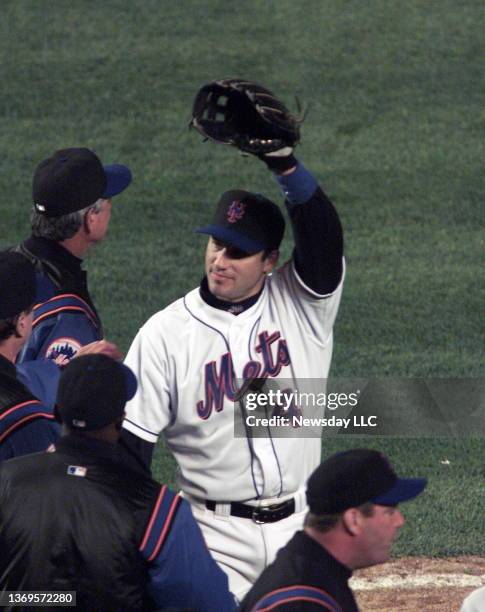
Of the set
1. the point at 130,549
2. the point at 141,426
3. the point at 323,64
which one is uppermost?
the point at 130,549

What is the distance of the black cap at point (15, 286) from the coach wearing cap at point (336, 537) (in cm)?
116

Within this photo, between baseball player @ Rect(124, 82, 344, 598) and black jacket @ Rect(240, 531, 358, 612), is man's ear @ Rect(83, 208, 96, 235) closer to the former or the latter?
baseball player @ Rect(124, 82, 344, 598)

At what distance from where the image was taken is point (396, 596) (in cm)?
544

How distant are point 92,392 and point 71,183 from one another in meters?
1.36

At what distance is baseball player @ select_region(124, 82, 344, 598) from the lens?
408 cm

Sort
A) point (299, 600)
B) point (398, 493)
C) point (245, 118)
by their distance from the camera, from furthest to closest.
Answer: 1. point (245, 118)
2. point (398, 493)
3. point (299, 600)

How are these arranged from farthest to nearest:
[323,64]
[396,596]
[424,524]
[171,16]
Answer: [171,16]
[323,64]
[424,524]
[396,596]

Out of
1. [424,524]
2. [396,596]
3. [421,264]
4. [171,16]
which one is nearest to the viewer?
[396,596]

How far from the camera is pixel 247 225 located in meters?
4.23

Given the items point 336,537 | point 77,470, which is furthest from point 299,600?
point 77,470

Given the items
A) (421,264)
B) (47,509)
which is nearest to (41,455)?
(47,509)

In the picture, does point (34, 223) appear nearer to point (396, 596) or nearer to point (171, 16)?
point (396, 596)

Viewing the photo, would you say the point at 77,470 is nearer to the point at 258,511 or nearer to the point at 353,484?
the point at 353,484

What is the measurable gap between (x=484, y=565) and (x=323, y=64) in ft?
28.8
